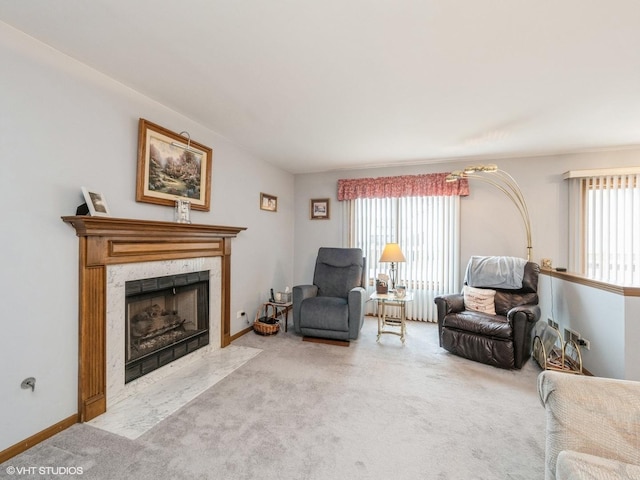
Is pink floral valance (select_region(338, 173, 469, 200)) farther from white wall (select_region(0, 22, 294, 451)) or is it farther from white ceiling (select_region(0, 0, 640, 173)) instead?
white wall (select_region(0, 22, 294, 451))

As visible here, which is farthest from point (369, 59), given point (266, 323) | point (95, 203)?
point (266, 323)

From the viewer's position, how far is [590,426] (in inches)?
43.0

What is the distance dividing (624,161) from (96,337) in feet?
19.3

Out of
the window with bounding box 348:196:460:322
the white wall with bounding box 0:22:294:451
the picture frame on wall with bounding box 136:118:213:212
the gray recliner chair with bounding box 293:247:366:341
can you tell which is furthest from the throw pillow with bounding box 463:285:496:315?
the white wall with bounding box 0:22:294:451

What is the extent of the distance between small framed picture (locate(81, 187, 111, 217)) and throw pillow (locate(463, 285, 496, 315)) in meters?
3.72

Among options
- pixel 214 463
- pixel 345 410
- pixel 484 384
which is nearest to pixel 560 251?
pixel 484 384

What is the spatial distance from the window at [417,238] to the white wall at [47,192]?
10.6 ft

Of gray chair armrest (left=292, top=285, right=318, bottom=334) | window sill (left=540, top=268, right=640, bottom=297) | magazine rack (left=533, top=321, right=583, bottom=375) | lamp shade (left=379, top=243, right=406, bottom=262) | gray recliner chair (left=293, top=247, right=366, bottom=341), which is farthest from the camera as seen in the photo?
lamp shade (left=379, top=243, right=406, bottom=262)

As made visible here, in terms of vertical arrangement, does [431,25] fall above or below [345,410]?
above

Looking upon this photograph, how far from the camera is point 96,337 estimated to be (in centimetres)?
197

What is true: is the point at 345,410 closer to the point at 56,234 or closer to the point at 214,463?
the point at 214,463

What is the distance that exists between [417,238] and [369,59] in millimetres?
3045

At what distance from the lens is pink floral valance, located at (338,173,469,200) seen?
4156mm

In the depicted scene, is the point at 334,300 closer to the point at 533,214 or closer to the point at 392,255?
the point at 392,255
